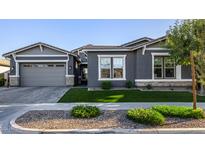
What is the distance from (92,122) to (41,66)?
18.8 m

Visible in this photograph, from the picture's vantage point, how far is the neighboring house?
987 inches

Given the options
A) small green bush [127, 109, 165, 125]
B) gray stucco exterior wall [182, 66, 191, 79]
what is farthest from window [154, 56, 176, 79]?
small green bush [127, 109, 165, 125]

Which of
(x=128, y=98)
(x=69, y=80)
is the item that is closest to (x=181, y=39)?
(x=128, y=98)

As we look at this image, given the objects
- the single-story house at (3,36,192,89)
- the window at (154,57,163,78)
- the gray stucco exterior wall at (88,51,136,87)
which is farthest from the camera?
the gray stucco exterior wall at (88,51,136,87)

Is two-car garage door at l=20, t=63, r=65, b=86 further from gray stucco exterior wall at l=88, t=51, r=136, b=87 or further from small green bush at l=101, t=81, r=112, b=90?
small green bush at l=101, t=81, r=112, b=90

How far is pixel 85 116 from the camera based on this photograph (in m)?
8.61

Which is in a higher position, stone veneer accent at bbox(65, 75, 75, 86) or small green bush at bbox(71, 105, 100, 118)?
stone veneer accent at bbox(65, 75, 75, 86)

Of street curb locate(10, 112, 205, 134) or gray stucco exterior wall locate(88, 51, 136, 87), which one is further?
gray stucco exterior wall locate(88, 51, 136, 87)

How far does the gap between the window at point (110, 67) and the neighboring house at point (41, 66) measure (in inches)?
226

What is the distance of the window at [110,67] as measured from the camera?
20.6 metres

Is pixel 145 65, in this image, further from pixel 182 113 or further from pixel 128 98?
pixel 182 113

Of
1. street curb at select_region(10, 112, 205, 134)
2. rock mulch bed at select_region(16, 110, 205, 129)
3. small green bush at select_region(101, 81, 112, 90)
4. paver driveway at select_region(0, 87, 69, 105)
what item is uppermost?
small green bush at select_region(101, 81, 112, 90)
